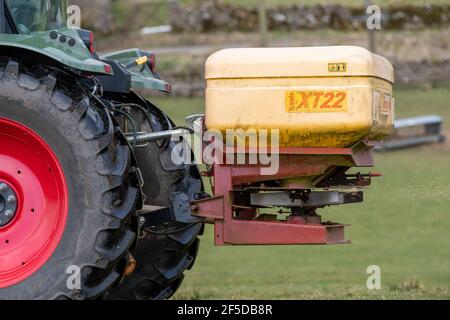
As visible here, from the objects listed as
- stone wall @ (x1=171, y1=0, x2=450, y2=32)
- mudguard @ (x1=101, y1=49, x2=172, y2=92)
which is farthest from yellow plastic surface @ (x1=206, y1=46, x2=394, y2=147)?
stone wall @ (x1=171, y1=0, x2=450, y2=32)

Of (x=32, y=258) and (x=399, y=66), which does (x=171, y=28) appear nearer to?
(x=399, y=66)

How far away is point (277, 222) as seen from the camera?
6.80 metres

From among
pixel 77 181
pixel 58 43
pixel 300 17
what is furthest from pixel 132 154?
pixel 300 17

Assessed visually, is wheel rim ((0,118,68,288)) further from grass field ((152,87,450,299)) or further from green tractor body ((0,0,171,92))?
grass field ((152,87,450,299))

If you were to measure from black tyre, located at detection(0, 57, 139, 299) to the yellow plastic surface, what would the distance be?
650mm

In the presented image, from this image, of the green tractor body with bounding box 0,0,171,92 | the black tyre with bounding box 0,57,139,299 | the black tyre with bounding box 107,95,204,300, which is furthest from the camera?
the black tyre with bounding box 107,95,204,300

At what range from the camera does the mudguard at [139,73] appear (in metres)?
7.64

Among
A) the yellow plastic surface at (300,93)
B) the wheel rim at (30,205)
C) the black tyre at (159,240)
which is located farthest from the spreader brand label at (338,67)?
the wheel rim at (30,205)

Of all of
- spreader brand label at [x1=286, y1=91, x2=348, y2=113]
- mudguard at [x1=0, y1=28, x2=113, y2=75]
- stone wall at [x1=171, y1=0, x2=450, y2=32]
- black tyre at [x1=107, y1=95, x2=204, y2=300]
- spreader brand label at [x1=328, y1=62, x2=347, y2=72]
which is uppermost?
stone wall at [x1=171, y1=0, x2=450, y2=32]

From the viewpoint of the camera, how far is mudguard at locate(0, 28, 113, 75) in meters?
6.27

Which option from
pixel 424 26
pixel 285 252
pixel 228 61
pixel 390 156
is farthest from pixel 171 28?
pixel 228 61

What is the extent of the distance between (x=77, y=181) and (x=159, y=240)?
1.30m

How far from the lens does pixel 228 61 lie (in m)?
6.57
